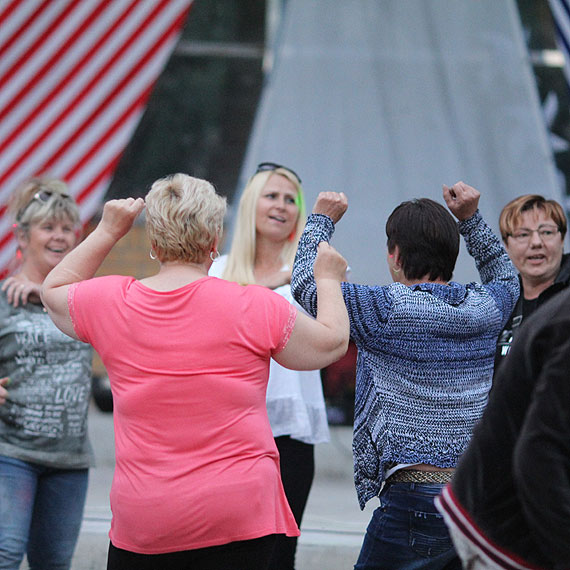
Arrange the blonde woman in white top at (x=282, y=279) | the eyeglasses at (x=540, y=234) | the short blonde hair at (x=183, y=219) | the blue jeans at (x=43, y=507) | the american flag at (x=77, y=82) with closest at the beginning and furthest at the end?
the short blonde hair at (x=183, y=219) < the blue jeans at (x=43, y=507) < the blonde woman in white top at (x=282, y=279) < the eyeglasses at (x=540, y=234) < the american flag at (x=77, y=82)

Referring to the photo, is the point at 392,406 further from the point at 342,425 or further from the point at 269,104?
the point at 342,425

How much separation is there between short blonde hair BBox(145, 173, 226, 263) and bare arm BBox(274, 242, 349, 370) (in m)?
0.31

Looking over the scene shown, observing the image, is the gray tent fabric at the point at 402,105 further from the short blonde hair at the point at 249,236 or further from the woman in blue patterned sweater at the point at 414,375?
the woman in blue patterned sweater at the point at 414,375

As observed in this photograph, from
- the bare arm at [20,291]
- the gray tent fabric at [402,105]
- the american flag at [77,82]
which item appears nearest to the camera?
the bare arm at [20,291]

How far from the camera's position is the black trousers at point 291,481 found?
333cm

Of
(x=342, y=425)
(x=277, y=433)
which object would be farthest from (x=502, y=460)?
(x=342, y=425)

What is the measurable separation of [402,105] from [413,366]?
3.48m

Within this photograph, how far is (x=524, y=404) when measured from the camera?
4.80ft

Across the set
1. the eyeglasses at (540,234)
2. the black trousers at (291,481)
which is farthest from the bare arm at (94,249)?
the eyeglasses at (540,234)

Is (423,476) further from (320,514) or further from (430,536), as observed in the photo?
(320,514)

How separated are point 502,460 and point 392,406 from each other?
34.6 inches

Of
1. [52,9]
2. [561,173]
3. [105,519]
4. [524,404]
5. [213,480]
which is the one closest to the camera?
[524,404]

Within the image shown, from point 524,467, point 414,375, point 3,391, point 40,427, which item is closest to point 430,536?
point 414,375

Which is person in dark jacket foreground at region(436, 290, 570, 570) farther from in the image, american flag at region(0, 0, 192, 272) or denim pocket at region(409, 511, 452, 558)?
american flag at region(0, 0, 192, 272)
